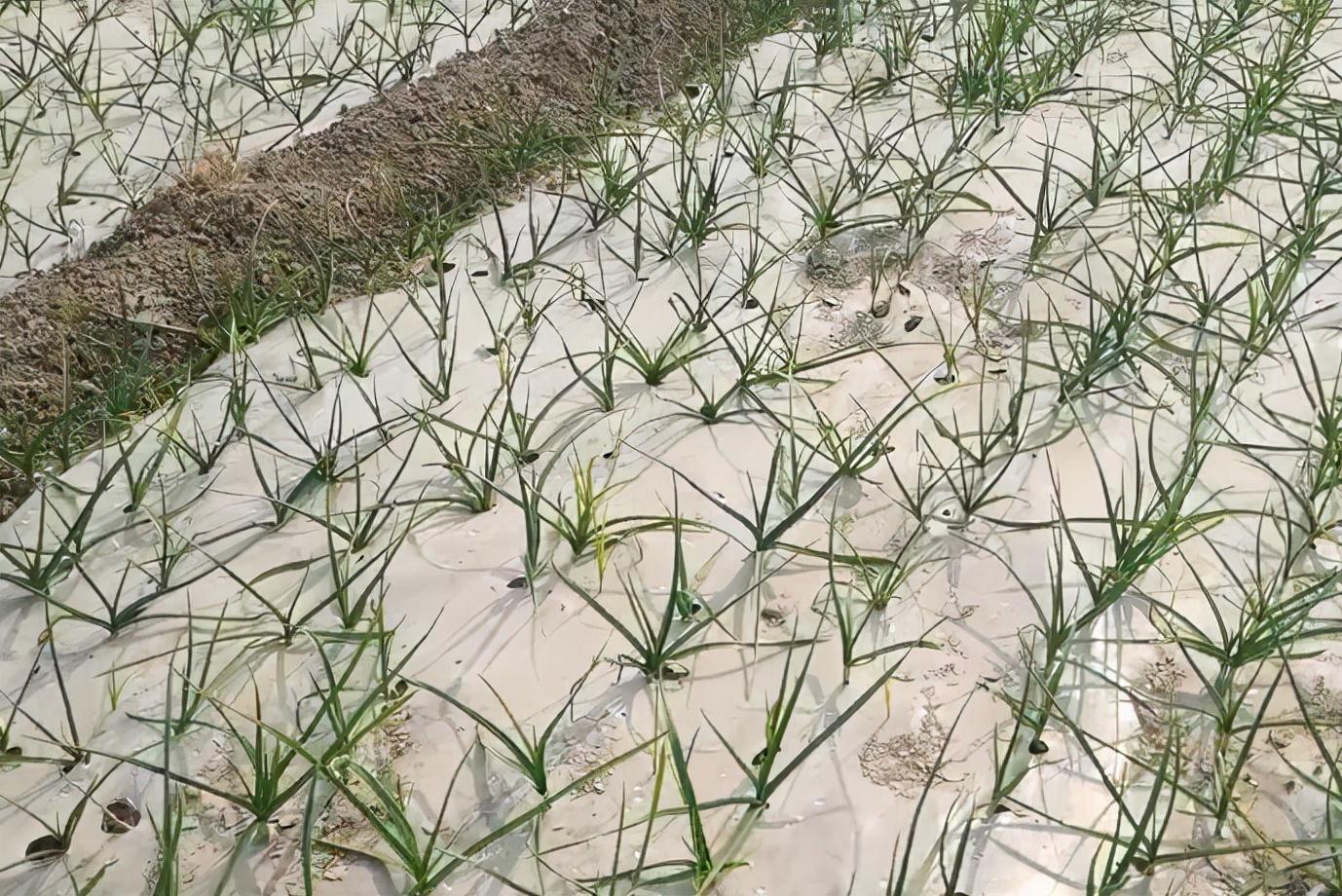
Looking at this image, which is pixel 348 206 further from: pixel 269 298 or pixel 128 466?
pixel 128 466

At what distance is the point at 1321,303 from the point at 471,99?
2162mm

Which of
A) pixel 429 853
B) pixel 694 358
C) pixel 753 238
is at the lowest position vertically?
pixel 429 853

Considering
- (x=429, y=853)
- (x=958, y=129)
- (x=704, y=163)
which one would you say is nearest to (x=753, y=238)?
(x=704, y=163)

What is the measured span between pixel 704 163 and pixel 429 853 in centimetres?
206

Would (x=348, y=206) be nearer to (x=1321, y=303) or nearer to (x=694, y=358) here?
(x=694, y=358)

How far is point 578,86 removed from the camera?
335cm

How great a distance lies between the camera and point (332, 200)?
287cm

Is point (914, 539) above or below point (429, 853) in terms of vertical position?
above

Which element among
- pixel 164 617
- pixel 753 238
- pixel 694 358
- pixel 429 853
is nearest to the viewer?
pixel 429 853

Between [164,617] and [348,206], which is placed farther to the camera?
[348,206]

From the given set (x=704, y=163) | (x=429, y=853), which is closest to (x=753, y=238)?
(x=704, y=163)

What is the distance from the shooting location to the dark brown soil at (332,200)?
2463mm

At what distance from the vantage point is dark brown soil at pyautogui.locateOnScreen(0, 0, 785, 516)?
2463 mm

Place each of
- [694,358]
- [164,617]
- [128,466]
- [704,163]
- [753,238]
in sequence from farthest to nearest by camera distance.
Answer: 1. [704,163]
2. [753,238]
3. [694,358]
4. [128,466]
5. [164,617]
